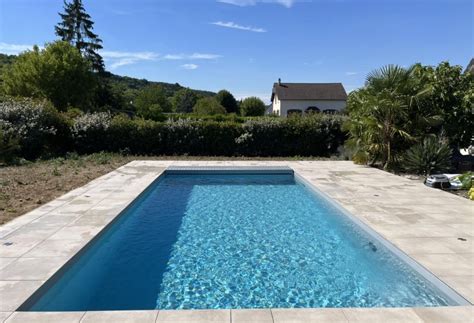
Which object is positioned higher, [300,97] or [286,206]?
[300,97]

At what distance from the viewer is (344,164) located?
42.1 ft

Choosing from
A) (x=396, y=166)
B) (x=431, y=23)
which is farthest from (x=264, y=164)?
(x=431, y=23)

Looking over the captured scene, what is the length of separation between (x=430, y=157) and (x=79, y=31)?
37.2 metres

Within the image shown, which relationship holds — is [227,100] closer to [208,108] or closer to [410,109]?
[208,108]

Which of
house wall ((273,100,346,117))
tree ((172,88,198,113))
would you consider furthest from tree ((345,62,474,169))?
tree ((172,88,198,113))

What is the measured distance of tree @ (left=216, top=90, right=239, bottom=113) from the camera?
207 feet

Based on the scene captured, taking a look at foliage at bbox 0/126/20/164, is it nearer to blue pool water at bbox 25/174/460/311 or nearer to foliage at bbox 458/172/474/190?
blue pool water at bbox 25/174/460/311

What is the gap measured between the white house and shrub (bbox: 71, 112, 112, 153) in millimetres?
31525

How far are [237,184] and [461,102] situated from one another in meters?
7.67

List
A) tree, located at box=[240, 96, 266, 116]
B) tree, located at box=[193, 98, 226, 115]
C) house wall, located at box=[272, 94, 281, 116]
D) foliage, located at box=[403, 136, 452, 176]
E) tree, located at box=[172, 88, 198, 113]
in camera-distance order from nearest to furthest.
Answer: foliage, located at box=[403, 136, 452, 176]
house wall, located at box=[272, 94, 281, 116]
tree, located at box=[193, 98, 226, 115]
tree, located at box=[240, 96, 266, 116]
tree, located at box=[172, 88, 198, 113]

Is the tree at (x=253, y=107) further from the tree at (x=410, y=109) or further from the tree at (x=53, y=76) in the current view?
the tree at (x=410, y=109)

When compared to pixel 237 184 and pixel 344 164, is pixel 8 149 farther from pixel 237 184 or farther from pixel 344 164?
pixel 344 164

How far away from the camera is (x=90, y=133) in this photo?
15.0 metres

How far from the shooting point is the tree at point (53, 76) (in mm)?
28438
